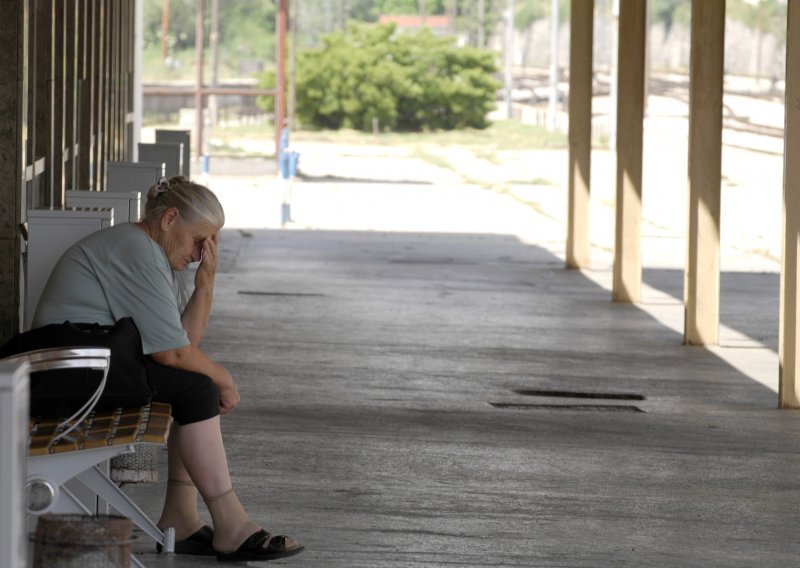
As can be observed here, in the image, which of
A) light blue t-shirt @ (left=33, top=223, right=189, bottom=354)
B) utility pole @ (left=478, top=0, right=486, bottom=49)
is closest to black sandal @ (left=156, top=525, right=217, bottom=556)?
light blue t-shirt @ (left=33, top=223, right=189, bottom=354)

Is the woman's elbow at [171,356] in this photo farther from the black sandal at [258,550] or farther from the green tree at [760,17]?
the green tree at [760,17]

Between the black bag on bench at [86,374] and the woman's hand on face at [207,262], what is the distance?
1.44 ft

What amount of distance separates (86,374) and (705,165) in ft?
24.6

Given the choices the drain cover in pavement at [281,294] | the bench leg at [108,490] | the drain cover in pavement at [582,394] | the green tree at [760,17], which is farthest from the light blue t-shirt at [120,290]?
the green tree at [760,17]

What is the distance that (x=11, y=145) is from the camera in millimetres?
7219

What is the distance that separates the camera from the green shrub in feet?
188

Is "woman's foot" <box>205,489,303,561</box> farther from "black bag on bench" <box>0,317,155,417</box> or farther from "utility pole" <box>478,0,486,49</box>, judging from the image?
"utility pole" <box>478,0,486,49</box>

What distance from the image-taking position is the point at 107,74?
15008 millimetres

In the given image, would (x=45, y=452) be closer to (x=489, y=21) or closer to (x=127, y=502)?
(x=127, y=502)

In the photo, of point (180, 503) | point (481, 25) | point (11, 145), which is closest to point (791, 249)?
point (11, 145)

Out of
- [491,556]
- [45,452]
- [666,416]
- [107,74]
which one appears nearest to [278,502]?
[491,556]

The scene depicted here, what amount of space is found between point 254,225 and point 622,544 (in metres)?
16.9

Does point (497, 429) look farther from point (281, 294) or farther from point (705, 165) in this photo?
point (281, 294)

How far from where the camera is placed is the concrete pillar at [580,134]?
56.6 feet
